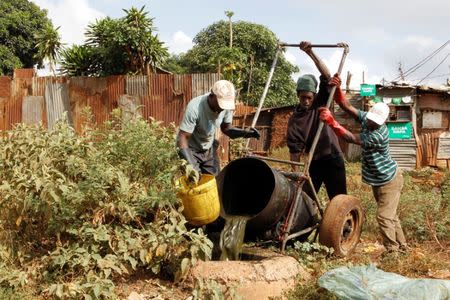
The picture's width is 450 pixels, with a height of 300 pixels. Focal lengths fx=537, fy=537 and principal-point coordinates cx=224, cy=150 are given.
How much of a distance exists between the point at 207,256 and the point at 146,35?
9.36 metres

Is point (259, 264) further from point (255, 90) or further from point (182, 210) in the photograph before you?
point (255, 90)

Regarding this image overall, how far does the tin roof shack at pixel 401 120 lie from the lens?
16.2m

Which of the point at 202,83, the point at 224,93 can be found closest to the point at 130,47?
the point at 202,83

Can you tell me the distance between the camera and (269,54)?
26562mm

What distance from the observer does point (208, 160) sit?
206 inches

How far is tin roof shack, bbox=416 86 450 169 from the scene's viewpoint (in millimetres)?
16172

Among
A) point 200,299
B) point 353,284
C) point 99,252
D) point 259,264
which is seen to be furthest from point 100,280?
point 353,284

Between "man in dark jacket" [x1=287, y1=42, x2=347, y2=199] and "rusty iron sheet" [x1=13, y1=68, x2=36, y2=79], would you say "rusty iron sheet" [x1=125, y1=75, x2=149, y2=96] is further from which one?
"man in dark jacket" [x1=287, y1=42, x2=347, y2=199]

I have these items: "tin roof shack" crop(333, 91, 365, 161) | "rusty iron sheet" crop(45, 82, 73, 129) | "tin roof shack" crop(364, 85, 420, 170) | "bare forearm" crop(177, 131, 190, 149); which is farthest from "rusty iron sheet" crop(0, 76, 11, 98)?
"tin roof shack" crop(364, 85, 420, 170)

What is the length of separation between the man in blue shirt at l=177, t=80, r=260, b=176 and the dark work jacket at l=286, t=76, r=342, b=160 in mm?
524

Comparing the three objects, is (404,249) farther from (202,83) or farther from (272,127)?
(272,127)

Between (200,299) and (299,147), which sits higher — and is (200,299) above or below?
below

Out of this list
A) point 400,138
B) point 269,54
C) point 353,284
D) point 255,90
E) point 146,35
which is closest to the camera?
point 353,284

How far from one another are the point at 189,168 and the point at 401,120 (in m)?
13.5
